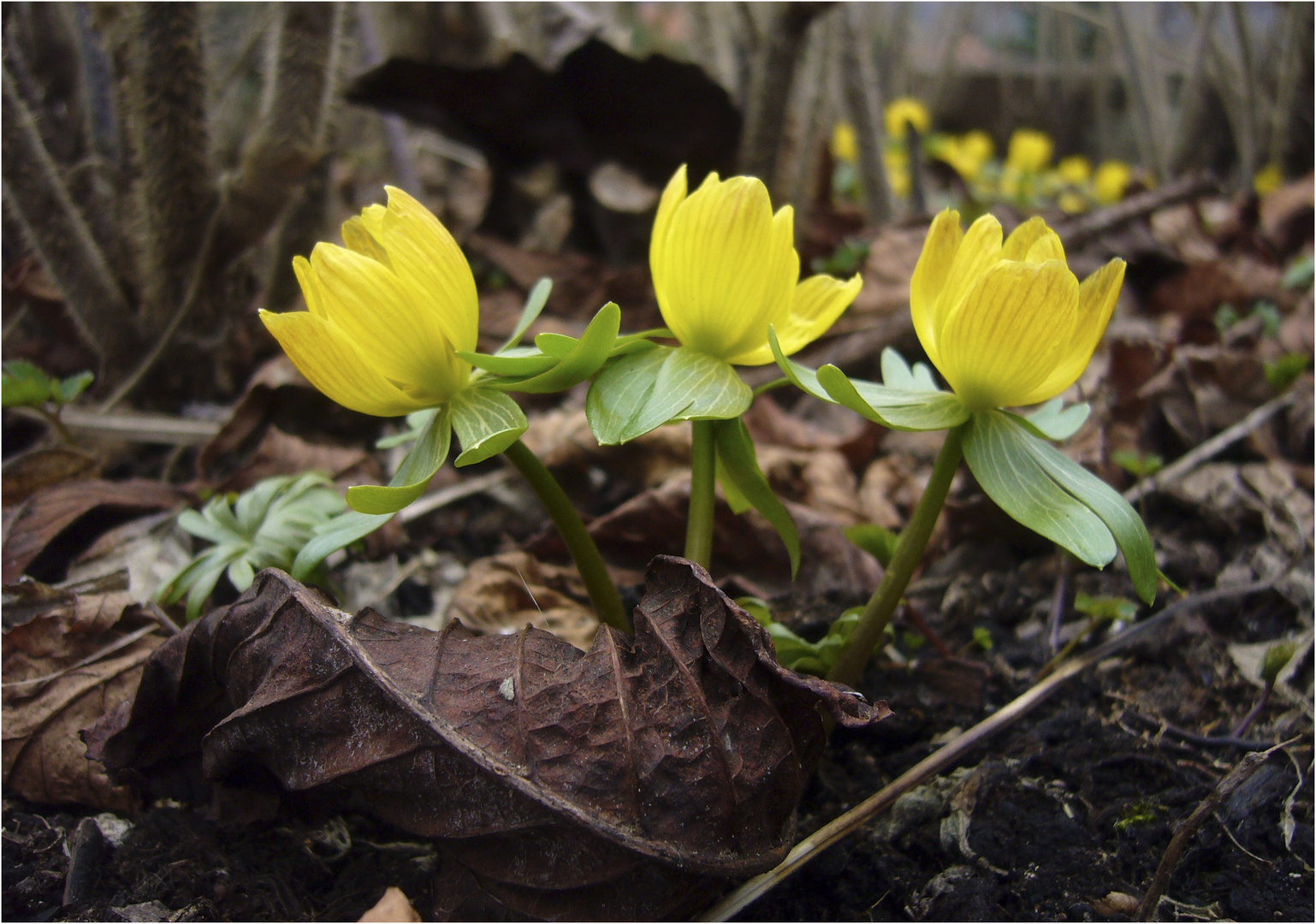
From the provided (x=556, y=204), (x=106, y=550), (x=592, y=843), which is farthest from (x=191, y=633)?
(x=556, y=204)

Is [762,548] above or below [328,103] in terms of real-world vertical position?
below

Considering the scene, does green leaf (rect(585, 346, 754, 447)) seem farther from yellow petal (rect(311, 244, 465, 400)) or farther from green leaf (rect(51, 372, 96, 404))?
green leaf (rect(51, 372, 96, 404))

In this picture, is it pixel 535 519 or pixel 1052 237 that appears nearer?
pixel 1052 237

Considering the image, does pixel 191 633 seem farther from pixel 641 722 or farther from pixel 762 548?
pixel 762 548

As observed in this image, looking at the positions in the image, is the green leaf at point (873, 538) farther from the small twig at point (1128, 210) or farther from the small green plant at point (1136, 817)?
the small twig at point (1128, 210)

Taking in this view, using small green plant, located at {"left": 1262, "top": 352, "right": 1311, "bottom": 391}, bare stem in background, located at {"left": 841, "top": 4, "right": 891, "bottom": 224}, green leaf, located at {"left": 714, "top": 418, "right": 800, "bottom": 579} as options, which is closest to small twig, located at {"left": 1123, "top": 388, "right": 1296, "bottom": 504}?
small green plant, located at {"left": 1262, "top": 352, "right": 1311, "bottom": 391}

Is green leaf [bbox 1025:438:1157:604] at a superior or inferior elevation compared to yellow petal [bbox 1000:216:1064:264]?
inferior
